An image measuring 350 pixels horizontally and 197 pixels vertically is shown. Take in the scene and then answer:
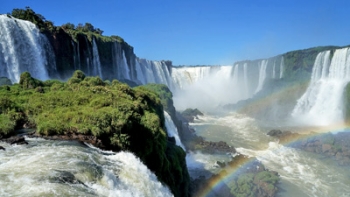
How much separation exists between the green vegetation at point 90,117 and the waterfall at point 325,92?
109ft

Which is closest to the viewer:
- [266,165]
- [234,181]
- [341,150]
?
[234,181]

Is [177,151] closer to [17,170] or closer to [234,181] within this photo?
[234,181]

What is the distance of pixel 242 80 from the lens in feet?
219

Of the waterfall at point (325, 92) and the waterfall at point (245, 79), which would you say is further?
the waterfall at point (245, 79)

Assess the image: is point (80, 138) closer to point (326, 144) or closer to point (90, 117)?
point (90, 117)

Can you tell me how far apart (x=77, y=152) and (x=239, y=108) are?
47858mm

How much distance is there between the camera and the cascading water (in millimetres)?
5549

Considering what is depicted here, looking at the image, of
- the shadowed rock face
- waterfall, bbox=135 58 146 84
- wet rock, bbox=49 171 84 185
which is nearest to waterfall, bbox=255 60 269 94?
waterfall, bbox=135 58 146 84

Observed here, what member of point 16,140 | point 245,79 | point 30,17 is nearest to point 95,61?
point 30,17

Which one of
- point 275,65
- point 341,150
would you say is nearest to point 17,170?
point 341,150

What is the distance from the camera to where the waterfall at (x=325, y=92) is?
125 ft

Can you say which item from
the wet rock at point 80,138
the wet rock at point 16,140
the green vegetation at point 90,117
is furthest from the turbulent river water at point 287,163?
the wet rock at point 16,140

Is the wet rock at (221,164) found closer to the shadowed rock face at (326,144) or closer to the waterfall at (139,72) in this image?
the shadowed rock face at (326,144)

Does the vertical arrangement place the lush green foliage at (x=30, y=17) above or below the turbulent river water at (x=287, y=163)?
above
